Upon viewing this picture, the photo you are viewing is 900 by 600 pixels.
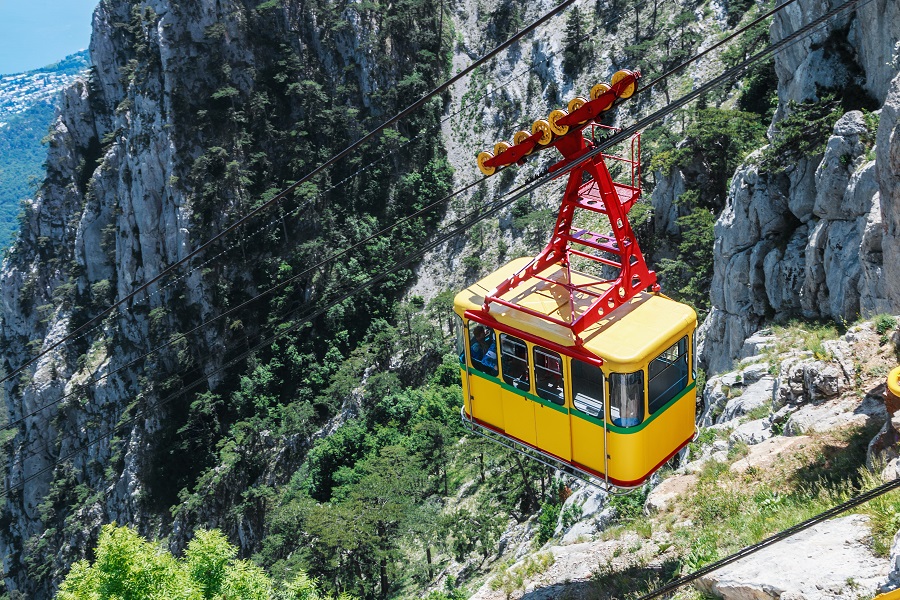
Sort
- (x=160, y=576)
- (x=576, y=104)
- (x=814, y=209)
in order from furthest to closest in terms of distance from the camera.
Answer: (x=814, y=209)
(x=160, y=576)
(x=576, y=104)

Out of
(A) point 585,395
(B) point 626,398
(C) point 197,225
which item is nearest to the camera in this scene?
(B) point 626,398

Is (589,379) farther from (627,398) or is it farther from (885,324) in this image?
(885,324)

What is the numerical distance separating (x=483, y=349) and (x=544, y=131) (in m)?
4.14

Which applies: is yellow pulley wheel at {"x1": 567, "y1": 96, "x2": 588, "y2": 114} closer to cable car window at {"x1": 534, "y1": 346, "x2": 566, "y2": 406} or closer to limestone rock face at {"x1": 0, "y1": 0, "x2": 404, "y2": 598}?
cable car window at {"x1": 534, "y1": 346, "x2": 566, "y2": 406}

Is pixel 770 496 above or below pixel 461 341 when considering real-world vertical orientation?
below

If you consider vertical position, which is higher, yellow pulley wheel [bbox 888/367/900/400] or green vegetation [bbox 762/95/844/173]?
yellow pulley wheel [bbox 888/367/900/400]

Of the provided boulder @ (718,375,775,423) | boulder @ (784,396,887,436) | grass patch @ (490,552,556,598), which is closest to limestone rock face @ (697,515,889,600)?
boulder @ (784,396,887,436)

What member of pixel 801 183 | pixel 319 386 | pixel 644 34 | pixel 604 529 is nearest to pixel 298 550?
pixel 319 386

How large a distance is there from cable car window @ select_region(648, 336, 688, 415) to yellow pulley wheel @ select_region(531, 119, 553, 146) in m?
3.85

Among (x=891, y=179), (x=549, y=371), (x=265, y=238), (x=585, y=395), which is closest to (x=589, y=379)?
(x=585, y=395)

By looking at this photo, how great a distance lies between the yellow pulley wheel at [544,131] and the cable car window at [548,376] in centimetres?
334

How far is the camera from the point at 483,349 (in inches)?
558

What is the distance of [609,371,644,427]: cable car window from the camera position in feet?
39.3

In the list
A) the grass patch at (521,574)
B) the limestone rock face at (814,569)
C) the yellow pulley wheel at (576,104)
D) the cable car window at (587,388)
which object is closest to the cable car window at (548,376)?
the cable car window at (587,388)
